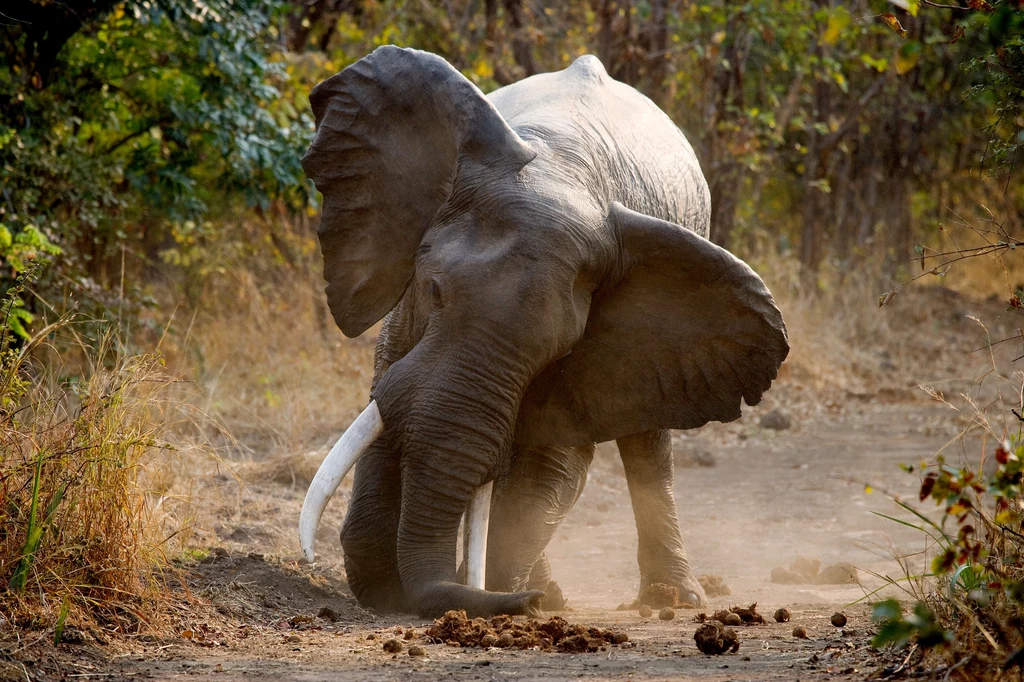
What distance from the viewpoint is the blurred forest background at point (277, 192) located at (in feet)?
16.0

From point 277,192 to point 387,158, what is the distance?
13.2ft

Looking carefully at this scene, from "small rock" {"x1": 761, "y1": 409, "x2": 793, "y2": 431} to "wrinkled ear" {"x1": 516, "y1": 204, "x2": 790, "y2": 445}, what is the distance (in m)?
6.34

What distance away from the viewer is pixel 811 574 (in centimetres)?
718

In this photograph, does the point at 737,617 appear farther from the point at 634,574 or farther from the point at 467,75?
the point at 467,75

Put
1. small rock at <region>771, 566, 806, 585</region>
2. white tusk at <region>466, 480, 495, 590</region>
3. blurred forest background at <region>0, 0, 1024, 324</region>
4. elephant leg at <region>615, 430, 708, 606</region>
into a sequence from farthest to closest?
blurred forest background at <region>0, 0, 1024, 324</region>, small rock at <region>771, 566, 806, 585</region>, elephant leg at <region>615, 430, 708, 606</region>, white tusk at <region>466, 480, 495, 590</region>

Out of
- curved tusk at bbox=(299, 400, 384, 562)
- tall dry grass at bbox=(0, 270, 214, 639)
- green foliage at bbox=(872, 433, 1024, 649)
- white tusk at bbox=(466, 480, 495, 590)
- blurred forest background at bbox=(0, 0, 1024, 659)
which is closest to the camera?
green foliage at bbox=(872, 433, 1024, 649)

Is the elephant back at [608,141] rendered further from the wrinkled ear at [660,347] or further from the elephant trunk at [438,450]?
the elephant trunk at [438,450]

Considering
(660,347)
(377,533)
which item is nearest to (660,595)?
(660,347)

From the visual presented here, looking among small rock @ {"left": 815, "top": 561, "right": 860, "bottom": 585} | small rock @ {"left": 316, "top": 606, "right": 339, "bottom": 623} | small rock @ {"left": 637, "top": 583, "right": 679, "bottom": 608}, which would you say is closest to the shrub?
small rock @ {"left": 316, "top": 606, "right": 339, "bottom": 623}

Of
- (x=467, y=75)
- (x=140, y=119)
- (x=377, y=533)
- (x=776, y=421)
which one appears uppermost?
(x=467, y=75)

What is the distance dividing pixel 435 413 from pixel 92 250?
6535 mm

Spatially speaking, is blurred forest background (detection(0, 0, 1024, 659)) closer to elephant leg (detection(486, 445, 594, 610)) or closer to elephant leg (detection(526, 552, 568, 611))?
elephant leg (detection(486, 445, 594, 610))

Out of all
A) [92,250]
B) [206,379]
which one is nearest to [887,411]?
[206,379]

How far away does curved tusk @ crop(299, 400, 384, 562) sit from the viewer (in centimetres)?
471
